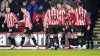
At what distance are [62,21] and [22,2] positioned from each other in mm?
2020

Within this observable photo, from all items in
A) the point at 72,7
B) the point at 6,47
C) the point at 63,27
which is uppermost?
the point at 72,7

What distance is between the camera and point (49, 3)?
1441 centimetres

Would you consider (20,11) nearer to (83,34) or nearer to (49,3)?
(49,3)

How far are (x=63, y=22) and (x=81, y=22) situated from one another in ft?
2.72

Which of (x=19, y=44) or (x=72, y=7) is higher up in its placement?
(x=72, y=7)

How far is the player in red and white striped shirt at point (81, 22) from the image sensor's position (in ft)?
47.2

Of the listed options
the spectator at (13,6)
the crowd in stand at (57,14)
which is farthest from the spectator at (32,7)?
the spectator at (13,6)

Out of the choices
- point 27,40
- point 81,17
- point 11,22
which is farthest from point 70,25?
point 11,22

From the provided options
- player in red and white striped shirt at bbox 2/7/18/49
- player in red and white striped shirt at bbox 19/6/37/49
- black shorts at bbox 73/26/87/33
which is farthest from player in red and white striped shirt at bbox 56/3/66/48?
player in red and white striped shirt at bbox 2/7/18/49

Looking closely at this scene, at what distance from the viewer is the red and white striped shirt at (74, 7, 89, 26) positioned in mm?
14398

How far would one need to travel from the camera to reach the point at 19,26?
14414 millimetres

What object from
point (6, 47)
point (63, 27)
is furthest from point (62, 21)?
point (6, 47)

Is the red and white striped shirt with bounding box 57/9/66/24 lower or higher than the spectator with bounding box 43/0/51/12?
lower

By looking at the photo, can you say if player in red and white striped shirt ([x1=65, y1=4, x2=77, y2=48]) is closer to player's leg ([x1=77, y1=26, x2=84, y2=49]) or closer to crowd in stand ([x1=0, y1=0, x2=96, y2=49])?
crowd in stand ([x1=0, y1=0, x2=96, y2=49])
